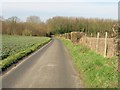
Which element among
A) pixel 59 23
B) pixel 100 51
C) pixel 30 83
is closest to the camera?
pixel 30 83

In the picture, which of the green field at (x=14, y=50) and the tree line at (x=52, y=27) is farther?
the tree line at (x=52, y=27)

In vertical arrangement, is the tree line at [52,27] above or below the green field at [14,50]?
above

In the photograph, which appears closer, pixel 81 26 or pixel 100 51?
pixel 100 51

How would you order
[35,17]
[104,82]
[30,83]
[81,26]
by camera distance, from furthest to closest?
[35,17], [81,26], [30,83], [104,82]

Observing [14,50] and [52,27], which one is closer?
[14,50]

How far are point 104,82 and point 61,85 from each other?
1884 mm

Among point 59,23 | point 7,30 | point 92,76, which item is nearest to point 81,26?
point 59,23

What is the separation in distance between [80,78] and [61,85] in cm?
172

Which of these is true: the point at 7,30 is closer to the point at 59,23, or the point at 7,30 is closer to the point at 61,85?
the point at 59,23

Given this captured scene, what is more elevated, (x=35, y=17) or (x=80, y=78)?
(x=35, y=17)

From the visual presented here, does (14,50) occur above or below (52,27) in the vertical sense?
below

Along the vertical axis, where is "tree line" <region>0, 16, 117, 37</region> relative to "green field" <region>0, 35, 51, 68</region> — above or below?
above

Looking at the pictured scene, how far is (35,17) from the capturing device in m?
175

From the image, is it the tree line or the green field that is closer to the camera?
the green field
